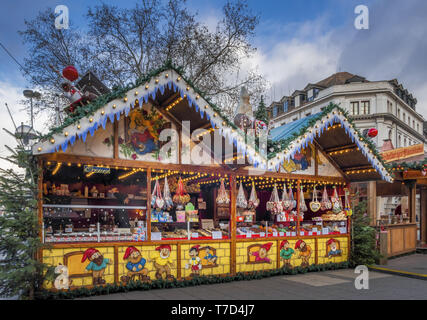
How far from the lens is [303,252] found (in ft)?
33.0

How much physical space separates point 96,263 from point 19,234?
1.65 m

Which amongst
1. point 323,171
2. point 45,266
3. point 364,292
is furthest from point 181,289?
point 323,171

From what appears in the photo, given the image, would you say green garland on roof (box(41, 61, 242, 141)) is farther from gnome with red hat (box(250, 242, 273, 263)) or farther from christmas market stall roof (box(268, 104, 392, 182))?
gnome with red hat (box(250, 242, 273, 263))

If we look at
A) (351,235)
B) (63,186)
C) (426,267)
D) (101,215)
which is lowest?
(426,267)

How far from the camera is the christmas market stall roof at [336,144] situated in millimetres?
8578

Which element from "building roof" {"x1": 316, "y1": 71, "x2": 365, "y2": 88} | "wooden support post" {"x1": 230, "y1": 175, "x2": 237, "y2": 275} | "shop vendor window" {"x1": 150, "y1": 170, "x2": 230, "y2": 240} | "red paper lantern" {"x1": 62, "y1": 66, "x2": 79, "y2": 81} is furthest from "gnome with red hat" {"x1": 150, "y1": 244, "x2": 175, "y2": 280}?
"building roof" {"x1": 316, "y1": 71, "x2": 365, "y2": 88}

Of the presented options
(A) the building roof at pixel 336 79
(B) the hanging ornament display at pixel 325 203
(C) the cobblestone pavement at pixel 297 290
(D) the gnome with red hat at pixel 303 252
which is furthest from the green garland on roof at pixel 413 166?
(A) the building roof at pixel 336 79

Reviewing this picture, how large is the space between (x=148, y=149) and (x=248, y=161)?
241 cm

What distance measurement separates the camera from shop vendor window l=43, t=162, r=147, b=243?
736 cm

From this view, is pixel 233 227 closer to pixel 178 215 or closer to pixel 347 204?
pixel 178 215

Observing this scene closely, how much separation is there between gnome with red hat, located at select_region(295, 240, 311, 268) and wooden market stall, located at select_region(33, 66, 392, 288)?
0.04 metres

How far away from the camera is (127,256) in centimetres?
744

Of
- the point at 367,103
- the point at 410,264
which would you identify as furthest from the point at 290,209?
the point at 367,103
